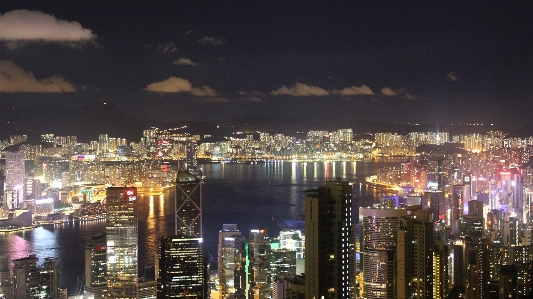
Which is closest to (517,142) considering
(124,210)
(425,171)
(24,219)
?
(124,210)

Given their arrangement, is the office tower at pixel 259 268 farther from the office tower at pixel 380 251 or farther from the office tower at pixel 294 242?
the office tower at pixel 380 251

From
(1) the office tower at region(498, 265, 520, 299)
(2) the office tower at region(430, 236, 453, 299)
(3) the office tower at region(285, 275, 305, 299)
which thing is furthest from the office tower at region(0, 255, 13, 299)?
(1) the office tower at region(498, 265, 520, 299)

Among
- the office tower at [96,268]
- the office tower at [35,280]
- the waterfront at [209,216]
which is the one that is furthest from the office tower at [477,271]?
the office tower at [35,280]

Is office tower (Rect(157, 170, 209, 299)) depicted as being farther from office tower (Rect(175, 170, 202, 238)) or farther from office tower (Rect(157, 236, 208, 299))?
office tower (Rect(175, 170, 202, 238))

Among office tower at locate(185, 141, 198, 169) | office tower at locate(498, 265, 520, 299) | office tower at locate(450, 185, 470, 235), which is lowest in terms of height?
office tower at locate(498, 265, 520, 299)

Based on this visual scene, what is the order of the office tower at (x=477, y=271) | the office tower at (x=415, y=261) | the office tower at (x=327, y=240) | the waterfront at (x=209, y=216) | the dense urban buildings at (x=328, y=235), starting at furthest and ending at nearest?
the waterfront at (x=209, y=216) → the office tower at (x=477, y=271) → the office tower at (x=415, y=261) → the dense urban buildings at (x=328, y=235) → the office tower at (x=327, y=240)
